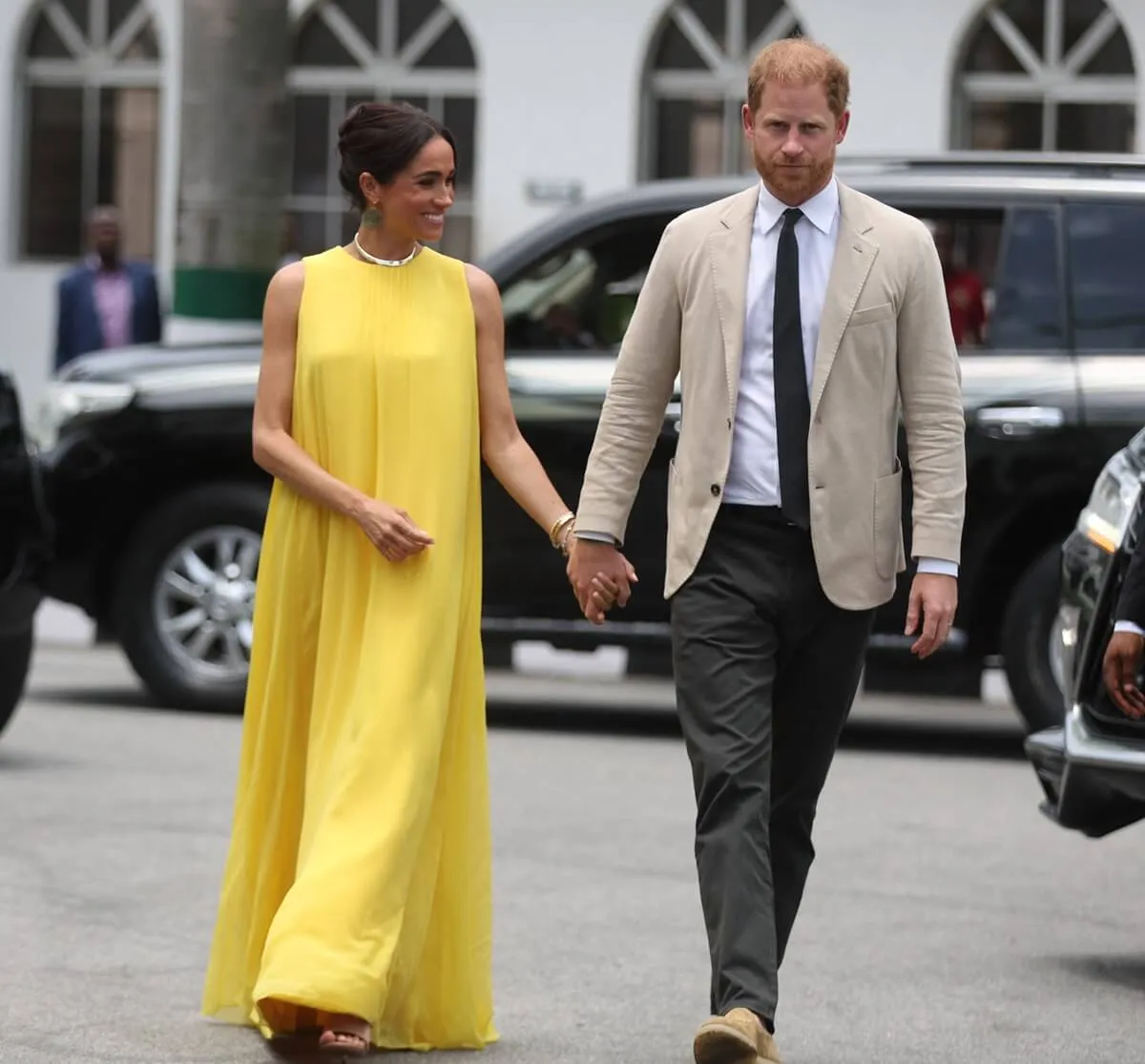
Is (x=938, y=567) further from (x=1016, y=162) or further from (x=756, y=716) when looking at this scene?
(x=1016, y=162)

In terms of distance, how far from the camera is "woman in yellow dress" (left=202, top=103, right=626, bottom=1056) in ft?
17.9

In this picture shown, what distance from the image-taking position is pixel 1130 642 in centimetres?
607

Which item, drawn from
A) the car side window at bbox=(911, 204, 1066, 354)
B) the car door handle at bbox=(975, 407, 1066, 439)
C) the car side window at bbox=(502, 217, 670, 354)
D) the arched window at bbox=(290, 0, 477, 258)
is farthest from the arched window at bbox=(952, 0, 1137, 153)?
the car door handle at bbox=(975, 407, 1066, 439)

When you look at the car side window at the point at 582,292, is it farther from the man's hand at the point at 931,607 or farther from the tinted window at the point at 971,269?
the man's hand at the point at 931,607

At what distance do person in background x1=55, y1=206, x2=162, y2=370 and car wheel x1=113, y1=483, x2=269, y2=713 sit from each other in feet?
17.0

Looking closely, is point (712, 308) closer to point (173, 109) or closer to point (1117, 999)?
point (1117, 999)

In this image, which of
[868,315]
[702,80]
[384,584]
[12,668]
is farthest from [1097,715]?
[702,80]

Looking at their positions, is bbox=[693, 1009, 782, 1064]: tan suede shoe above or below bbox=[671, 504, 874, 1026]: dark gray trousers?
below

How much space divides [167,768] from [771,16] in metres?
12.4

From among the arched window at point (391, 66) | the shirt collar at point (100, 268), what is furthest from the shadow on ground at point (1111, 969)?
the arched window at point (391, 66)

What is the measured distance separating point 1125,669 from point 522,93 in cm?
1556

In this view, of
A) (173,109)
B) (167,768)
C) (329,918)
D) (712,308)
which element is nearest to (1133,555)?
(712,308)

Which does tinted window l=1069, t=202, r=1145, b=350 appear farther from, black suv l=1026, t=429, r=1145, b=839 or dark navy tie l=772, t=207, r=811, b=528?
dark navy tie l=772, t=207, r=811, b=528

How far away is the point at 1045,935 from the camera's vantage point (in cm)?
701
